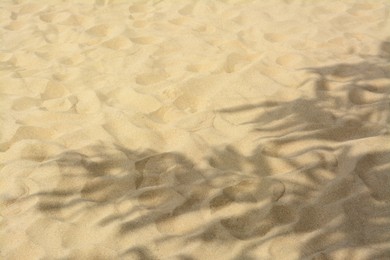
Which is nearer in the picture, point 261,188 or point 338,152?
point 261,188

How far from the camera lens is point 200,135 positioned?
3.31 meters

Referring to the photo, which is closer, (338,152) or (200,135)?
(338,152)

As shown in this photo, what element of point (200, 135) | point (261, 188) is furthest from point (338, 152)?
point (200, 135)

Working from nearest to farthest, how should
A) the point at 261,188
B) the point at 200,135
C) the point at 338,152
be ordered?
the point at 261,188, the point at 338,152, the point at 200,135

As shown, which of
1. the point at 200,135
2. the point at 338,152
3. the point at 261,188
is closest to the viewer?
the point at 261,188

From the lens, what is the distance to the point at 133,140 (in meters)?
3.31

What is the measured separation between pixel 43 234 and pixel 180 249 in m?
0.74

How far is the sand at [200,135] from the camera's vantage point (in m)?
2.65

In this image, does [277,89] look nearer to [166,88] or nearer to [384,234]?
[166,88]

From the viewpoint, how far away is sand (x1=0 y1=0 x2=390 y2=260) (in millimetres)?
2652

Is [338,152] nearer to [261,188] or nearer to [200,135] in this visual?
[261,188]

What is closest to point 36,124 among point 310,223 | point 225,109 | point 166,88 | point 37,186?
point 37,186

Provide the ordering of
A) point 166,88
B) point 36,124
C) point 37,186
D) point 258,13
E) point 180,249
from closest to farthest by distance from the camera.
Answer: point 180,249 < point 37,186 < point 36,124 < point 166,88 < point 258,13

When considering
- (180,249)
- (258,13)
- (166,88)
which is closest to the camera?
(180,249)
